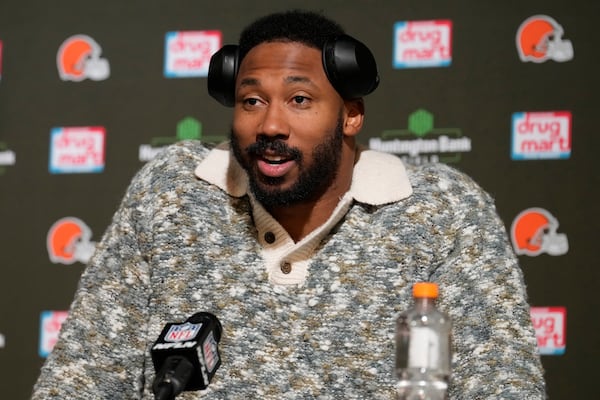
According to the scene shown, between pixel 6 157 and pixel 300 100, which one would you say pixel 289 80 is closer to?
pixel 300 100

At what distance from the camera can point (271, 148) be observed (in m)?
1.89

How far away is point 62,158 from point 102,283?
1421 mm

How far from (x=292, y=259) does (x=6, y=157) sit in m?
1.68

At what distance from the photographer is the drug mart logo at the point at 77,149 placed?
3.24 meters

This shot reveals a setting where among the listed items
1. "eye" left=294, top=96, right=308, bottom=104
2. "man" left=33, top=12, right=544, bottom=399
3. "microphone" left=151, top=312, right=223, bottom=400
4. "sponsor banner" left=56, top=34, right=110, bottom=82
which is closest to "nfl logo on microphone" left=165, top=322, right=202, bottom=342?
"microphone" left=151, top=312, right=223, bottom=400

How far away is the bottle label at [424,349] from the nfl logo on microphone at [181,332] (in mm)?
301

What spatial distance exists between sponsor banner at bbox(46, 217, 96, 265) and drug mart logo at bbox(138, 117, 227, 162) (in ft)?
0.97

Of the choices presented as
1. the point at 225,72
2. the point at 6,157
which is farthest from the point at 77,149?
the point at 225,72

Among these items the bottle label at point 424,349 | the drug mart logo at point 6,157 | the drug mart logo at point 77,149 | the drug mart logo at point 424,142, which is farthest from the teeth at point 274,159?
the drug mart logo at point 6,157

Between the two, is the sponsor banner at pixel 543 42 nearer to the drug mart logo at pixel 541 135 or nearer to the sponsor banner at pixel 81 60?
the drug mart logo at pixel 541 135

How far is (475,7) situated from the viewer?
302 centimetres

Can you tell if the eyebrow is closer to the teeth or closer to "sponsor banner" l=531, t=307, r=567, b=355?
the teeth

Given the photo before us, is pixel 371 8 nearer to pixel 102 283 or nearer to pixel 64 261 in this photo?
pixel 64 261

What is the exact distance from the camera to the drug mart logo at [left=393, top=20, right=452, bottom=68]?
3.02m
